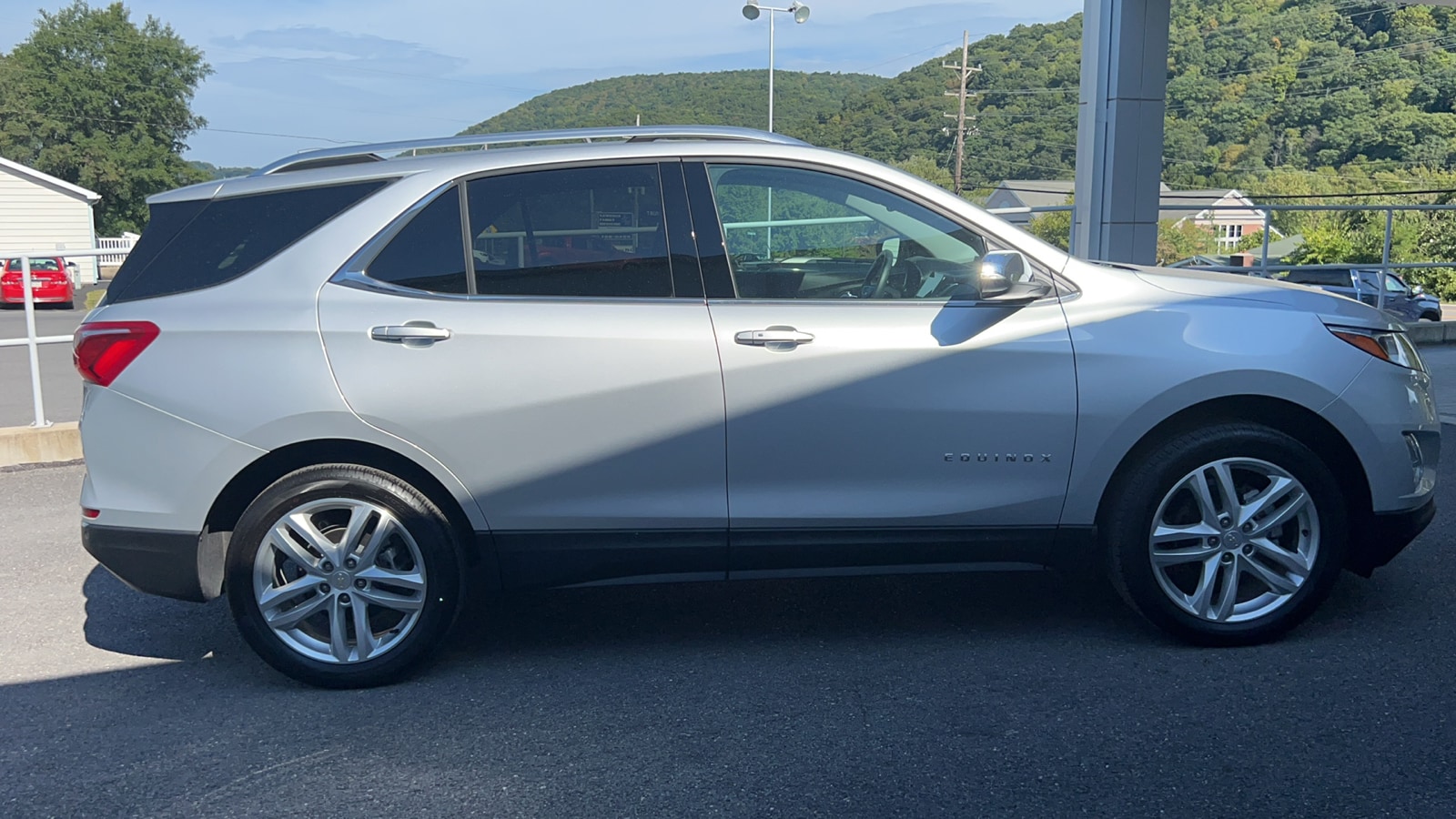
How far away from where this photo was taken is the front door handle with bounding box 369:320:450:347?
371cm

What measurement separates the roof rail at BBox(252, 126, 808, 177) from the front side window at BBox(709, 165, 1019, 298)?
0.58ft

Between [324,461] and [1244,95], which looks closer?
[324,461]

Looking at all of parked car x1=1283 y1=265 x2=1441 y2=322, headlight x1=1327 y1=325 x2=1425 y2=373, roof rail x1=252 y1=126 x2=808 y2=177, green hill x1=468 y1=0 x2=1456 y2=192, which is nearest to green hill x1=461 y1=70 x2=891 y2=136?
green hill x1=468 y1=0 x2=1456 y2=192

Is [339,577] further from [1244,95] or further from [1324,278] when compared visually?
[1244,95]

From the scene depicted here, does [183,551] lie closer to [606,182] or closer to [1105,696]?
[606,182]

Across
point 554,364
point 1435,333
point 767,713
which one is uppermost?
point 554,364

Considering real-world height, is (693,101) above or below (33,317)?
above

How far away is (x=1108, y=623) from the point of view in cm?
429

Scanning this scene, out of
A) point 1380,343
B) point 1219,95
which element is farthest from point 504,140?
point 1219,95

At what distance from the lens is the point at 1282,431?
400 centimetres

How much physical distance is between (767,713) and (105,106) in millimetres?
86125

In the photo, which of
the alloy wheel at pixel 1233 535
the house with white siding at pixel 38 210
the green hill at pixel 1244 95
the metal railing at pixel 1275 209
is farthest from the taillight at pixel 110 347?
the house with white siding at pixel 38 210

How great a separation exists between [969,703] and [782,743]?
2.04 feet

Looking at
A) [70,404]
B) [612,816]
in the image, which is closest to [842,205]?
[612,816]
